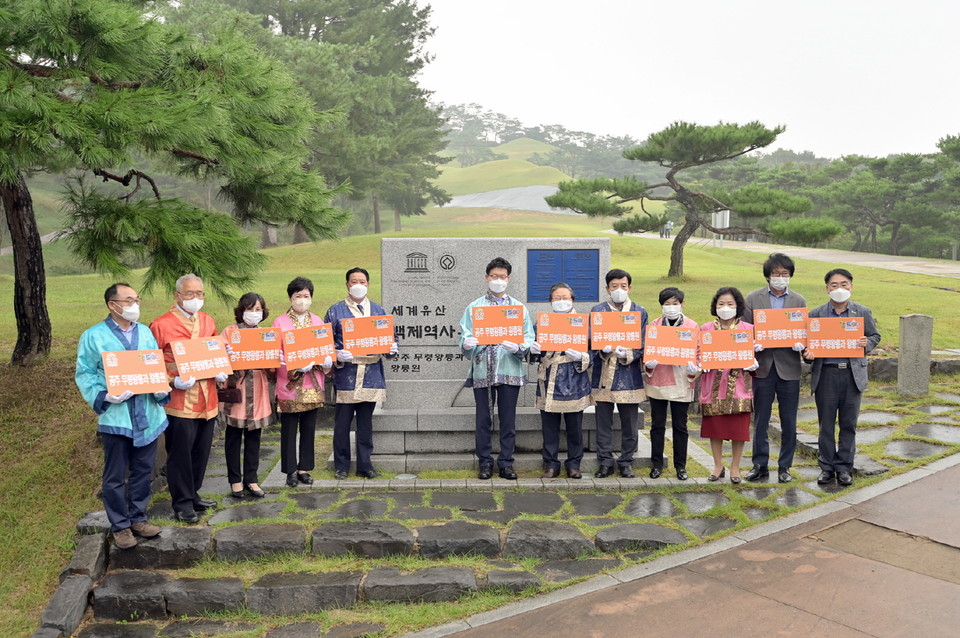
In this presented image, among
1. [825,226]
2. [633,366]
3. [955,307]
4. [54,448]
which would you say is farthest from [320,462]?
[955,307]

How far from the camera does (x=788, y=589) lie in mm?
4277

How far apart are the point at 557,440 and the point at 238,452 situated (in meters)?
2.39

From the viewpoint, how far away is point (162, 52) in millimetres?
6406

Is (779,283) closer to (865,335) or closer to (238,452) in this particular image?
(865,335)

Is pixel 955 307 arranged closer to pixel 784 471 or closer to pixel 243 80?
pixel 784 471

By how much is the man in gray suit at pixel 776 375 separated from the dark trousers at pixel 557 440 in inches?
52.0

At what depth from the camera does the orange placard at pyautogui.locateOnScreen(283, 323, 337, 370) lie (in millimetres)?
5598

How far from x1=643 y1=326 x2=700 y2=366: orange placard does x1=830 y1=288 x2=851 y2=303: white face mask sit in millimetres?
1014

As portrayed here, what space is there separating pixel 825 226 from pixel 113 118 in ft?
45.1

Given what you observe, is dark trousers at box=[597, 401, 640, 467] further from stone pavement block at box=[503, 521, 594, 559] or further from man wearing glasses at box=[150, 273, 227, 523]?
man wearing glasses at box=[150, 273, 227, 523]

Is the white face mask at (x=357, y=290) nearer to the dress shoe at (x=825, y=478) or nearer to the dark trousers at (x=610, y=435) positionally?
the dark trousers at (x=610, y=435)

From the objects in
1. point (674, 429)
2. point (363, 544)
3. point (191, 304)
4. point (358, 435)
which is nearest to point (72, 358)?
point (358, 435)

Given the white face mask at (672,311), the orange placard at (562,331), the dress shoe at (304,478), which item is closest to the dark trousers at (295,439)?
the dress shoe at (304,478)

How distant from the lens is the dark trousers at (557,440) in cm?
605
